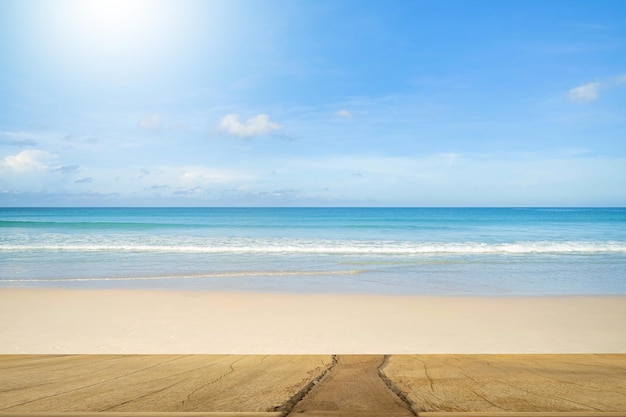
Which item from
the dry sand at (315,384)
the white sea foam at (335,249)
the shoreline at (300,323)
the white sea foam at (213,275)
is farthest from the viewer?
the white sea foam at (335,249)

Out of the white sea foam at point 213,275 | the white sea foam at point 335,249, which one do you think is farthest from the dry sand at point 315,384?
the white sea foam at point 335,249

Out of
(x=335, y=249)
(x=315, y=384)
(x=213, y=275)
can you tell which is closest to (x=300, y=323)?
(x=315, y=384)

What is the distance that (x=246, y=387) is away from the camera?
4.52 feet

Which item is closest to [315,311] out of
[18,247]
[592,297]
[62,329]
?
[62,329]

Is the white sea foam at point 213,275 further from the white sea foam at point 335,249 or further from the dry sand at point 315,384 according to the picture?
the dry sand at point 315,384

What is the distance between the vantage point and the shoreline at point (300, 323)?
5.71 m

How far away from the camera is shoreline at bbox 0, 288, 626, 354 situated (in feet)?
18.7

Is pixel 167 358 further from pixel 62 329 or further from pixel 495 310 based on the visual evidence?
pixel 495 310

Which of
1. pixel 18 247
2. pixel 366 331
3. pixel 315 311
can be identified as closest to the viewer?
pixel 366 331

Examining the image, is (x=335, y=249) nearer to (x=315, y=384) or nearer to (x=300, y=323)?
(x=300, y=323)

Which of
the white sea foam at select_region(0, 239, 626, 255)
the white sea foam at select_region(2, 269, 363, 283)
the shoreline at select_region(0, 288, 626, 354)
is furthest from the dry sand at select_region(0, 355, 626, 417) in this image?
the white sea foam at select_region(0, 239, 626, 255)

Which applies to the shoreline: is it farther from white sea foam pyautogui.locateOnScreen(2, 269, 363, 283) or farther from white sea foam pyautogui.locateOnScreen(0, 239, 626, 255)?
white sea foam pyautogui.locateOnScreen(0, 239, 626, 255)

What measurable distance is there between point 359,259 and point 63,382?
15.9m

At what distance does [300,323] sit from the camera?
713 cm
